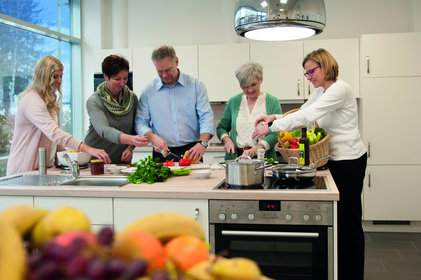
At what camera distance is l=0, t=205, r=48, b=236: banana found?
0.78 meters

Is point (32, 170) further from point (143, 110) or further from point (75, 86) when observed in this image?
point (75, 86)

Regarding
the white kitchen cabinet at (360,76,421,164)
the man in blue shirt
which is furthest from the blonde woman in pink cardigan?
the white kitchen cabinet at (360,76,421,164)

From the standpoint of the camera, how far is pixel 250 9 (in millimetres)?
2369

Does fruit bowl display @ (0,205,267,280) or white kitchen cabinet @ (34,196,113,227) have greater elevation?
fruit bowl display @ (0,205,267,280)

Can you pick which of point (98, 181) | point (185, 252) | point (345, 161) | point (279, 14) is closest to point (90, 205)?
point (98, 181)

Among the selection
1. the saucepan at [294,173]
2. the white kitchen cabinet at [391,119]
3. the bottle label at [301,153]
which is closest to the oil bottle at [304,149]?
the bottle label at [301,153]

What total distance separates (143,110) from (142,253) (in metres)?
2.91

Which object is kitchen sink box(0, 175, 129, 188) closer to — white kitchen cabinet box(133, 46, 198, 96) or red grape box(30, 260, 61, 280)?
red grape box(30, 260, 61, 280)

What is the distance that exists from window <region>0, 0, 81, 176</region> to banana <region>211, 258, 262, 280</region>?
14.3 feet

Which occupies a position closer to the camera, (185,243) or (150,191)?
(185,243)

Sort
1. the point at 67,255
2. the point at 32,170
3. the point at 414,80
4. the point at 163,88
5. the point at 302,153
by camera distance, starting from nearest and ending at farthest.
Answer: the point at 67,255
the point at 302,153
the point at 32,170
the point at 163,88
the point at 414,80

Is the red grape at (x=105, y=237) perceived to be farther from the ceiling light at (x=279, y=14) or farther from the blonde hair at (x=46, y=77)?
the blonde hair at (x=46, y=77)

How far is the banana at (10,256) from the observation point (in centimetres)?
60

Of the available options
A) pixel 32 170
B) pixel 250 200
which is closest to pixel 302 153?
pixel 250 200
